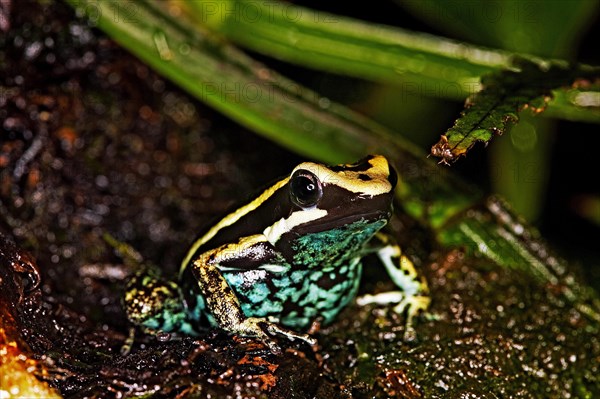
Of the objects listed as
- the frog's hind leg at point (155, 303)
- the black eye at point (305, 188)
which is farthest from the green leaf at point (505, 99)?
the frog's hind leg at point (155, 303)

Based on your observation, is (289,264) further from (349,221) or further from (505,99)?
(505,99)

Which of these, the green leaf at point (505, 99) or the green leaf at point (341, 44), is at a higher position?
the green leaf at point (505, 99)

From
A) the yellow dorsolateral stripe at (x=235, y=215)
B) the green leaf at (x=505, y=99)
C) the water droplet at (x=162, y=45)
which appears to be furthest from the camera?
the water droplet at (x=162, y=45)

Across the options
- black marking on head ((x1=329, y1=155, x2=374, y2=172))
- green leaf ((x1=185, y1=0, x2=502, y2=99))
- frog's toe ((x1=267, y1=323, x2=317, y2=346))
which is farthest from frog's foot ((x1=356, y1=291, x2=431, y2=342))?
green leaf ((x1=185, y1=0, x2=502, y2=99))

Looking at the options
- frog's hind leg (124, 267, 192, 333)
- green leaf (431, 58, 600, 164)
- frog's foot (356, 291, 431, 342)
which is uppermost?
green leaf (431, 58, 600, 164)

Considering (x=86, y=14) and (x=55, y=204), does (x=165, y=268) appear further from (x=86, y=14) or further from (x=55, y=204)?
(x=86, y=14)

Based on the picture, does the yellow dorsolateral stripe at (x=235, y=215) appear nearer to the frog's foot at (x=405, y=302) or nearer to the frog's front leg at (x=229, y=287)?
the frog's front leg at (x=229, y=287)

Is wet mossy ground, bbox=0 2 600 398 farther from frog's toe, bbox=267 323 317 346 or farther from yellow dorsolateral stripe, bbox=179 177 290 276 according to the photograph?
yellow dorsolateral stripe, bbox=179 177 290 276
